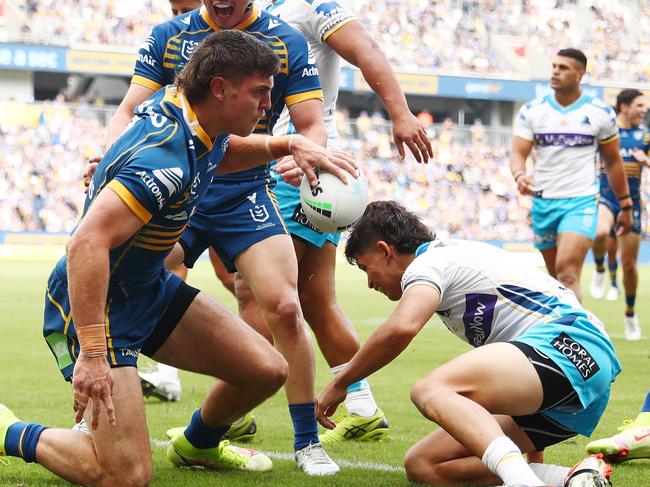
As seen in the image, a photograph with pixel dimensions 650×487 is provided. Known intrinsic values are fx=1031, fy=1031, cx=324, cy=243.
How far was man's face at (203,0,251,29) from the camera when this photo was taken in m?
5.33

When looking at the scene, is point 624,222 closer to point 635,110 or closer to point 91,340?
point 635,110

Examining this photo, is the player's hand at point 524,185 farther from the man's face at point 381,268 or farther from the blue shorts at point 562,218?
the man's face at point 381,268

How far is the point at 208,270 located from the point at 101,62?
41.8ft

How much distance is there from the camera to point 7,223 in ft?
93.0

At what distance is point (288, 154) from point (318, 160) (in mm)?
370

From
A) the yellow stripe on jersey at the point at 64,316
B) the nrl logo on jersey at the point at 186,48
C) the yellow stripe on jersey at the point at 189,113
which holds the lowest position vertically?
the yellow stripe on jersey at the point at 64,316

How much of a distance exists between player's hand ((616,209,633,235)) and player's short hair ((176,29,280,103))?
7547 mm

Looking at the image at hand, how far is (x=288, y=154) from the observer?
4.91 meters

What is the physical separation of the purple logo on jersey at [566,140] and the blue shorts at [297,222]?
15.4 feet

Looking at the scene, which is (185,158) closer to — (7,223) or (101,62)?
(7,223)

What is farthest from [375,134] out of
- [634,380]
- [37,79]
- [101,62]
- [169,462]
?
[169,462]

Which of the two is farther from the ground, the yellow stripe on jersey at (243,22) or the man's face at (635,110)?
the yellow stripe on jersey at (243,22)

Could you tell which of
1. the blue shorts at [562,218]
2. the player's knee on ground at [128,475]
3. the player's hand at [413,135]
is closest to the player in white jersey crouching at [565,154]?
the blue shorts at [562,218]

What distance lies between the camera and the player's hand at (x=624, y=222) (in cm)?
1098
